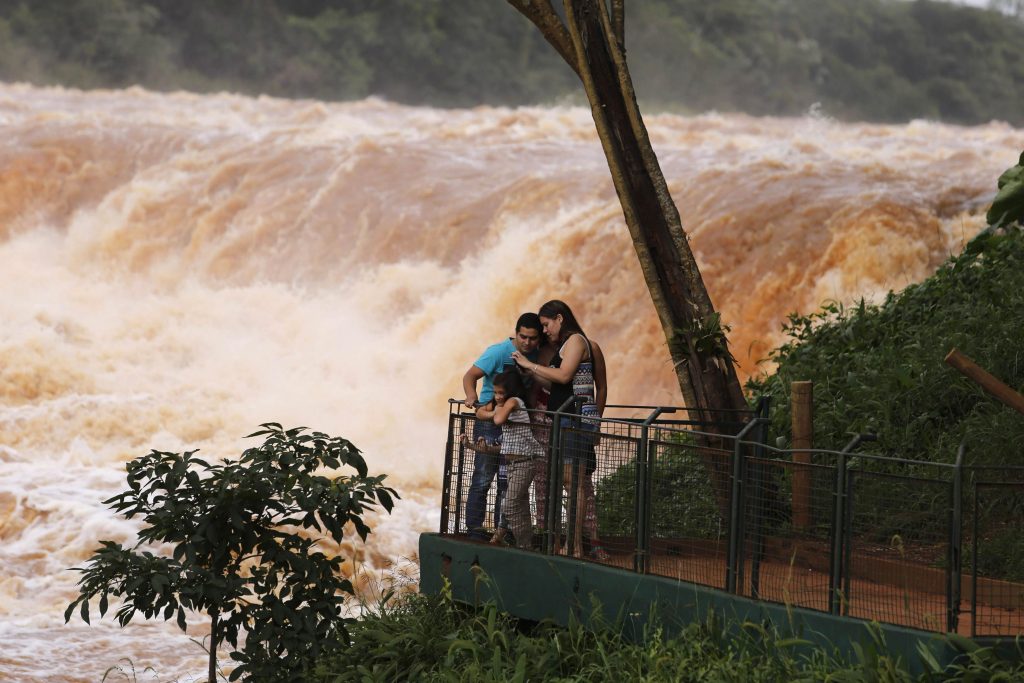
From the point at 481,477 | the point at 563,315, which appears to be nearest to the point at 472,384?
the point at 481,477

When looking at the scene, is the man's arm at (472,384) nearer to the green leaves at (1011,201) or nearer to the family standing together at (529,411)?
the family standing together at (529,411)

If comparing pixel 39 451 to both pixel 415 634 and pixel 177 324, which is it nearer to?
pixel 177 324

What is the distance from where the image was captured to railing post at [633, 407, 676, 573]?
618 cm

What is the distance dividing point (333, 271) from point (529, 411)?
1439 cm

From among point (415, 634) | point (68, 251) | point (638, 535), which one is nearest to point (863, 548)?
point (638, 535)

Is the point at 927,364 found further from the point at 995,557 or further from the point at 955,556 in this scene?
the point at 955,556

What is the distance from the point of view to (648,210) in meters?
8.25

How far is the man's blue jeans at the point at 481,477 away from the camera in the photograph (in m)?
7.09

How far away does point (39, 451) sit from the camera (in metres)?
16.9

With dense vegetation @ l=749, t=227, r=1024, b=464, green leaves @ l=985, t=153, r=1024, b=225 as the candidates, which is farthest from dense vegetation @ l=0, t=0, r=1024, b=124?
green leaves @ l=985, t=153, r=1024, b=225

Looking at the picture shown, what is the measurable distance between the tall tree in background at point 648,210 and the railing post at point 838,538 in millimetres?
2426

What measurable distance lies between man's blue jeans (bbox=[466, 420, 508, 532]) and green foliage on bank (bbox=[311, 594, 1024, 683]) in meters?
0.45

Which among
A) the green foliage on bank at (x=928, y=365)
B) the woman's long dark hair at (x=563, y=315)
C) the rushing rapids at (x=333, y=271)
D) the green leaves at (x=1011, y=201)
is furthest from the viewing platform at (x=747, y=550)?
the rushing rapids at (x=333, y=271)

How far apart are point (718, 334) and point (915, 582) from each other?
2433 mm
